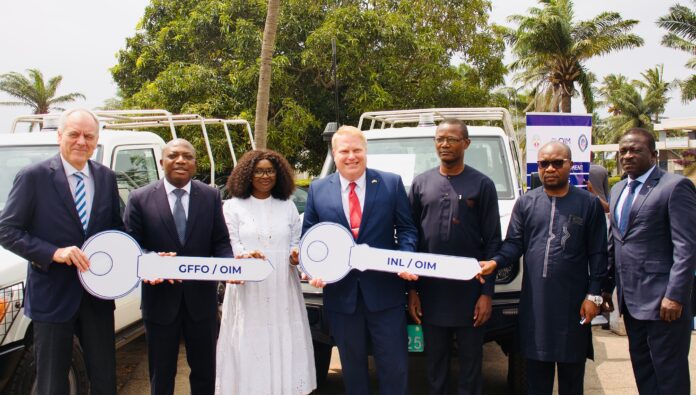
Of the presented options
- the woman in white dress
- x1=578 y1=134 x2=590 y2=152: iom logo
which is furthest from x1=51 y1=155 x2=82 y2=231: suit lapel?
x1=578 y1=134 x2=590 y2=152: iom logo

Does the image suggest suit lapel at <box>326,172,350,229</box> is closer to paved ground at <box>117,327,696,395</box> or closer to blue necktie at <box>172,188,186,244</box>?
blue necktie at <box>172,188,186,244</box>

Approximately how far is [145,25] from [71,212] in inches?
584

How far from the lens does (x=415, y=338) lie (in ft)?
11.7

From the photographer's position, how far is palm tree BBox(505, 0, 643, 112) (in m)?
26.3

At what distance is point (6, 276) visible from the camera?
3.47 metres

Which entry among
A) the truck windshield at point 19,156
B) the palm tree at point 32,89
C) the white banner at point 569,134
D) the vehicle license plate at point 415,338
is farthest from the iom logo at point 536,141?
the palm tree at point 32,89

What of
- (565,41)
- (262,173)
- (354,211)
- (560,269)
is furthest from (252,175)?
(565,41)

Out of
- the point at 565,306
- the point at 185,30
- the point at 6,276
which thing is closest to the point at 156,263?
the point at 6,276

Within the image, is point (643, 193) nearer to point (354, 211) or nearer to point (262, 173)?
point (354, 211)

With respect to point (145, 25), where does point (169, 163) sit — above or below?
below

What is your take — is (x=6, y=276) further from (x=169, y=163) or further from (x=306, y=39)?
(x=306, y=39)

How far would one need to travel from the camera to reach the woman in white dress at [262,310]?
11.3 ft

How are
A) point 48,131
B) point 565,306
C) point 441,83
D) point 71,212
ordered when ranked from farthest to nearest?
point 441,83, point 48,131, point 565,306, point 71,212

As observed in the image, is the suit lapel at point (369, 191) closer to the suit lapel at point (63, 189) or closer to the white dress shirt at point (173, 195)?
the white dress shirt at point (173, 195)
